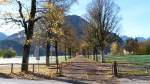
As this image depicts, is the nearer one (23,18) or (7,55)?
(23,18)

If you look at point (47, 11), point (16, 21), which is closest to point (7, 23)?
point (16, 21)

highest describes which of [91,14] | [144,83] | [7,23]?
[91,14]

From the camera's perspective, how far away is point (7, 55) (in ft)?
570

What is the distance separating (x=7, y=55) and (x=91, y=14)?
106 metres

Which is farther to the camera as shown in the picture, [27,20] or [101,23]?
[101,23]

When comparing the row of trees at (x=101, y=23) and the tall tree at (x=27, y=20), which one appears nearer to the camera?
the tall tree at (x=27, y=20)

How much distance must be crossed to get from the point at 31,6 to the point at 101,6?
130 ft

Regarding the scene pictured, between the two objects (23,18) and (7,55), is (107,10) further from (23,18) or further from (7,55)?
→ (7,55)

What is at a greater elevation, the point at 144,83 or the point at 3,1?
the point at 3,1

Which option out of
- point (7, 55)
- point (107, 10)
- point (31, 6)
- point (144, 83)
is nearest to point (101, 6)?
point (107, 10)

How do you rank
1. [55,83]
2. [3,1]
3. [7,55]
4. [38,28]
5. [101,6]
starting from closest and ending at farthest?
[55,83] < [3,1] < [38,28] < [101,6] < [7,55]

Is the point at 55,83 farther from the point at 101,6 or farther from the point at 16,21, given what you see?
the point at 101,6

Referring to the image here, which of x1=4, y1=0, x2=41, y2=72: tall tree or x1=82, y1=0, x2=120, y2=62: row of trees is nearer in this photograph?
x1=4, y1=0, x2=41, y2=72: tall tree

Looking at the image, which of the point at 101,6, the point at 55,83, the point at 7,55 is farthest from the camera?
the point at 7,55
